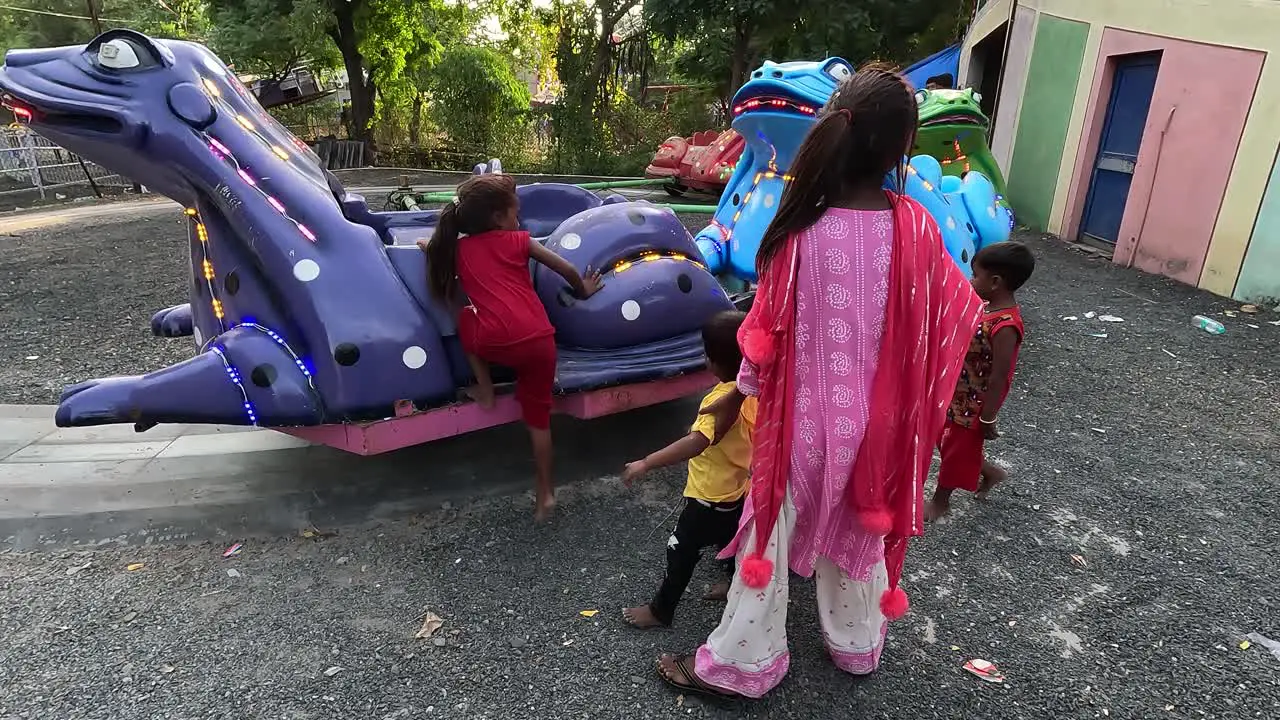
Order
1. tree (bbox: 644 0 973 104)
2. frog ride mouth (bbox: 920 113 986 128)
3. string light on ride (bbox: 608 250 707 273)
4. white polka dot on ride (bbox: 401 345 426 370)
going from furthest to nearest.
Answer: tree (bbox: 644 0 973 104)
frog ride mouth (bbox: 920 113 986 128)
string light on ride (bbox: 608 250 707 273)
white polka dot on ride (bbox: 401 345 426 370)

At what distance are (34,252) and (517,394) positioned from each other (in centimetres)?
784

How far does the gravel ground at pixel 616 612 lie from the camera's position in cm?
221

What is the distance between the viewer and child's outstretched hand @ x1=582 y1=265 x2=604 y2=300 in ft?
10.2

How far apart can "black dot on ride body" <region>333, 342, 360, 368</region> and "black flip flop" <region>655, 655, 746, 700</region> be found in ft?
4.94

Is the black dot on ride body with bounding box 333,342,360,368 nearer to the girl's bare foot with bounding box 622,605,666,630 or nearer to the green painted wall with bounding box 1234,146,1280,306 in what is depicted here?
the girl's bare foot with bounding box 622,605,666,630

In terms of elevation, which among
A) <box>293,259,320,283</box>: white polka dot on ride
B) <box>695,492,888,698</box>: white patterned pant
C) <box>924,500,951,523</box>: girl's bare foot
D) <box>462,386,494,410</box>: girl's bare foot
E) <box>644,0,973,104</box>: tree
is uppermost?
<box>644,0,973,104</box>: tree

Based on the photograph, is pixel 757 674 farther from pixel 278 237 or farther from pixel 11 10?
pixel 11 10

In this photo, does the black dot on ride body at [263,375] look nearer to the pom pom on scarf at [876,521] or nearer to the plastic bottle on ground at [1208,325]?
the pom pom on scarf at [876,521]

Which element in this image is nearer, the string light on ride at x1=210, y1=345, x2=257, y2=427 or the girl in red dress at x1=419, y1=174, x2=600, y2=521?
the string light on ride at x1=210, y1=345, x2=257, y2=427

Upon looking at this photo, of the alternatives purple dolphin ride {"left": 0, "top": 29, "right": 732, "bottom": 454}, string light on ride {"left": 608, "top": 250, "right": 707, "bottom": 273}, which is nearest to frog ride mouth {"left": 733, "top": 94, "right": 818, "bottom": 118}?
string light on ride {"left": 608, "top": 250, "right": 707, "bottom": 273}

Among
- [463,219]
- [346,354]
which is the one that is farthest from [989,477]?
[346,354]

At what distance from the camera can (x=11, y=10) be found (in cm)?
2325

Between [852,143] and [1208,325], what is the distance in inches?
225

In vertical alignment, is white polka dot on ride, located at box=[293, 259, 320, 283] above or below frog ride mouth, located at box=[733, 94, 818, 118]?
below
